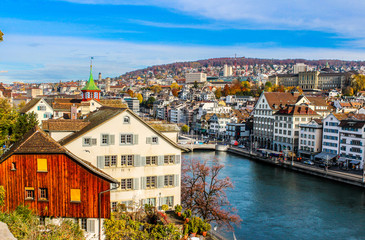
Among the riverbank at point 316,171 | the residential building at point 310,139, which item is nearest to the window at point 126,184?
the riverbank at point 316,171

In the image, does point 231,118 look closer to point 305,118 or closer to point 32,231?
point 305,118

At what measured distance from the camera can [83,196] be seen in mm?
13703

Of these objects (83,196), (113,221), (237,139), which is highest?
(83,196)

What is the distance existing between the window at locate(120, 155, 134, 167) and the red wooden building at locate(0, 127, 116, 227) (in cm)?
449

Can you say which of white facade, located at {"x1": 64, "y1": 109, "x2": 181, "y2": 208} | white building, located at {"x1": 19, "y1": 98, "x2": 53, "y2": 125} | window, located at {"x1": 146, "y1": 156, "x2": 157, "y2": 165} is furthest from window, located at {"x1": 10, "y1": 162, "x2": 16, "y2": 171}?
white building, located at {"x1": 19, "y1": 98, "x2": 53, "y2": 125}

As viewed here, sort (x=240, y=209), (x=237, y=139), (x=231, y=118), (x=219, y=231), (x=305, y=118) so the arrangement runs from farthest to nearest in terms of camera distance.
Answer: (x=231, y=118)
(x=237, y=139)
(x=305, y=118)
(x=240, y=209)
(x=219, y=231)

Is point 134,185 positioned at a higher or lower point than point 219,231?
higher

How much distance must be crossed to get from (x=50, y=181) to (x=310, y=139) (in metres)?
48.4

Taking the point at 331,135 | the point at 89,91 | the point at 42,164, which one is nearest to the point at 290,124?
the point at 331,135

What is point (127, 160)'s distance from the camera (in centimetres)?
1830

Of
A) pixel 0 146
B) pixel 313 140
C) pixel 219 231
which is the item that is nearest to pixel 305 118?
pixel 313 140

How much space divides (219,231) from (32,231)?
15.4 metres

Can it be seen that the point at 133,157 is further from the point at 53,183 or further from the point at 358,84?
the point at 358,84

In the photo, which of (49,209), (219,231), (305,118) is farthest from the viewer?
(305,118)
